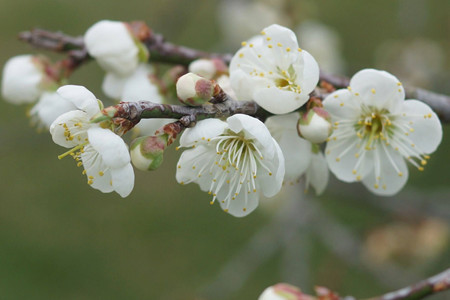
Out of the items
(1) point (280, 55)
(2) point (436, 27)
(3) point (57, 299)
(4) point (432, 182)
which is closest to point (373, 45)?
(2) point (436, 27)

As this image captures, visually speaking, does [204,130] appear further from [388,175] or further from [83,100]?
[388,175]

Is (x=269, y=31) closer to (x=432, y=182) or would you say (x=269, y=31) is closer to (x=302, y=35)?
(x=302, y=35)

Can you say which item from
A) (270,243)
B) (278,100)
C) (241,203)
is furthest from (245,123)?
(270,243)

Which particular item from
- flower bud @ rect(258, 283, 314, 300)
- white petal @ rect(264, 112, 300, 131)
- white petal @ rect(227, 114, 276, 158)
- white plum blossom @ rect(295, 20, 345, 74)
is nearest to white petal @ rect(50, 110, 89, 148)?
white petal @ rect(227, 114, 276, 158)

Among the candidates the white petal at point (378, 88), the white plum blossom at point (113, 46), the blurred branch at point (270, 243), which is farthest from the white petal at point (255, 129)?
the blurred branch at point (270, 243)

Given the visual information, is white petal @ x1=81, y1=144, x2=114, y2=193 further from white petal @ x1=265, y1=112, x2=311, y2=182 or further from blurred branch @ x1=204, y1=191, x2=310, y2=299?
blurred branch @ x1=204, y1=191, x2=310, y2=299
